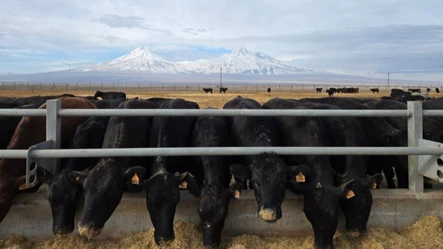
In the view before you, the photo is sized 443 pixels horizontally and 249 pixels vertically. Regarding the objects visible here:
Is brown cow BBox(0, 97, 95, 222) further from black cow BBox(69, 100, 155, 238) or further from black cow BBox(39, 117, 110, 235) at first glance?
black cow BBox(69, 100, 155, 238)

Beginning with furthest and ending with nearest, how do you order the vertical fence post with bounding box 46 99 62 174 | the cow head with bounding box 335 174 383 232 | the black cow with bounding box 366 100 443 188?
the black cow with bounding box 366 100 443 188 → the vertical fence post with bounding box 46 99 62 174 → the cow head with bounding box 335 174 383 232

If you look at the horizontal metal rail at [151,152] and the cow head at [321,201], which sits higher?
the horizontal metal rail at [151,152]

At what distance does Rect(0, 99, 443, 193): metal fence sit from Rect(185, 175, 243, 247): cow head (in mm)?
442

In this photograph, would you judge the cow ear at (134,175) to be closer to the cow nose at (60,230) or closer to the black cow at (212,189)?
the black cow at (212,189)

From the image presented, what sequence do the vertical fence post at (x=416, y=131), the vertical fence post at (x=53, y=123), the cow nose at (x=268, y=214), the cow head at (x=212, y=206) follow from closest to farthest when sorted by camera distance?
the cow nose at (x=268, y=214), the cow head at (x=212, y=206), the vertical fence post at (x=53, y=123), the vertical fence post at (x=416, y=131)

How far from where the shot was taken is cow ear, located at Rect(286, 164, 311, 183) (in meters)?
4.87

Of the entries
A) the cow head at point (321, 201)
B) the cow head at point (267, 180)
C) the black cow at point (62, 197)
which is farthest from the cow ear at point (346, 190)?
the black cow at point (62, 197)

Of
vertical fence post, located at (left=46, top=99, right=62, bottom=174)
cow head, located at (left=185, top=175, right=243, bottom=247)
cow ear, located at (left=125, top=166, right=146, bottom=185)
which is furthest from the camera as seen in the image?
vertical fence post, located at (left=46, top=99, right=62, bottom=174)

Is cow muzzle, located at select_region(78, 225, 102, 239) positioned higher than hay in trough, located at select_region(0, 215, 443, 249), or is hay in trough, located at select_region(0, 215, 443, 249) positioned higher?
cow muzzle, located at select_region(78, 225, 102, 239)

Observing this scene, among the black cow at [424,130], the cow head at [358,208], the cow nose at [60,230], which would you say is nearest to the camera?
the cow nose at [60,230]

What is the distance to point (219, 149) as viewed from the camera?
480cm

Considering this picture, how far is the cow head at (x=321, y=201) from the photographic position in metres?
4.72

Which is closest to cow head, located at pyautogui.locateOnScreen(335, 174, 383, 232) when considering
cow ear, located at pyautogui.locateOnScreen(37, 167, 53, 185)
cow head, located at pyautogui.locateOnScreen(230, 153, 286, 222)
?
cow head, located at pyautogui.locateOnScreen(230, 153, 286, 222)

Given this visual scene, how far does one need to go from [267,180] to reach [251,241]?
826 mm
